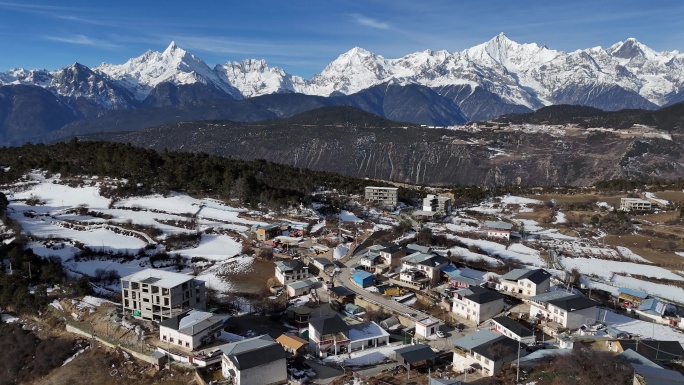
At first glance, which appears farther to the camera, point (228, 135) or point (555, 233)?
point (228, 135)

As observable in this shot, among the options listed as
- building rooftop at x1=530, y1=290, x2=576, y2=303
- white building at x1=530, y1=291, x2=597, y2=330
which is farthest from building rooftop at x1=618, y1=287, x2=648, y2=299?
white building at x1=530, y1=291, x2=597, y2=330

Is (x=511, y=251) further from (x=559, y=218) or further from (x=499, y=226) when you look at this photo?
(x=559, y=218)

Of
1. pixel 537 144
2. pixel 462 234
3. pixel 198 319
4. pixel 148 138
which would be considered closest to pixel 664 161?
pixel 537 144

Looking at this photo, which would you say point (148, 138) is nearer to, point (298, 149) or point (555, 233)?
point (298, 149)

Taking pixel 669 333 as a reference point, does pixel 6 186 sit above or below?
above

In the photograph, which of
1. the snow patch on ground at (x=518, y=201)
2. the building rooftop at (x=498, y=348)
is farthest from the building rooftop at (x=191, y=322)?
the snow patch on ground at (x=518, y=201)

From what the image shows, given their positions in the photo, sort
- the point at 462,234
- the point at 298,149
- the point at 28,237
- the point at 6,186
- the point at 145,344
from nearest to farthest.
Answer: the point at 145,344
the point at 28,237
the point at 462,234
the point at 6,186
the point at 298,149
